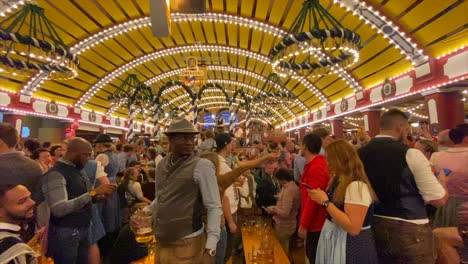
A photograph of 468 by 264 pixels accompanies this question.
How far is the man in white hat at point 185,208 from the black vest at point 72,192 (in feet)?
3.16

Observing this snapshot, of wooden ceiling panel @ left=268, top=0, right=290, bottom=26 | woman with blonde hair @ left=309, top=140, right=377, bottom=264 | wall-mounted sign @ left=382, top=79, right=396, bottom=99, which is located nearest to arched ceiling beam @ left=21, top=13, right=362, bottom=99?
wooden ceiling panel @ left=268, top=0, right=290, bottom=26

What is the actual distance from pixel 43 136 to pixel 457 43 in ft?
65.2

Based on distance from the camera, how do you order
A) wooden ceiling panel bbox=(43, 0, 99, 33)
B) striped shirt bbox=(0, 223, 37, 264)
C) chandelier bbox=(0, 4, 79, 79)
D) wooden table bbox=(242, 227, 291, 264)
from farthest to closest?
1. wooden ceiling panel bbox=(43, 0, 99, 33)
2. chandelier bbox=(0, 4, 79, 79)
3. wooden table bbox=(242, 227, 291, 264)
4. striped shirt bbox=(0, 223, 37, 264)

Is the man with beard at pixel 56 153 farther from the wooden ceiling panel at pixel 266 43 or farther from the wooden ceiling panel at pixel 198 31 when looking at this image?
the wooden ceiling panel at pixel 266 43

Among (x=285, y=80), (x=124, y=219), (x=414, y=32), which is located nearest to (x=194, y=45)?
(x=285, y=80)

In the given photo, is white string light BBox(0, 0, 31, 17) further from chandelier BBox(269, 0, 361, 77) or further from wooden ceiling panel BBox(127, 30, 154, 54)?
chandelier BBox(269, 0, 361, 77)

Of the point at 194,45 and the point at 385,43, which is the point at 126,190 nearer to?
the point at 385,43

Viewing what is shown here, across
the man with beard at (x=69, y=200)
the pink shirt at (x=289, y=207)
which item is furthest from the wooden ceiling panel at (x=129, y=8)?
the man with beard at (x=69, y=200)

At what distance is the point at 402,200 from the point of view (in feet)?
7.92

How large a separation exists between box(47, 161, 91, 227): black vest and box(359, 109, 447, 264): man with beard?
2.44 m

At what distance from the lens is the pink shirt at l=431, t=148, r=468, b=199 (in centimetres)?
303

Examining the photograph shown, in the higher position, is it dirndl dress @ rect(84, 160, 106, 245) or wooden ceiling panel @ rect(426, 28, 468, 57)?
wooden ceiling panel @ rect(426, 28, 468, 57)

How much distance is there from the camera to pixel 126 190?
4.74m

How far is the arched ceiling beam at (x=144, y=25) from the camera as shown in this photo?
14.3 meters
